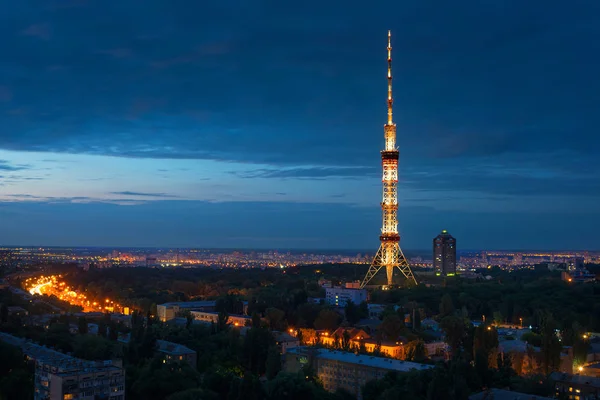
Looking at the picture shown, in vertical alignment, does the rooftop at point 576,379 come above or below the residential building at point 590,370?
above

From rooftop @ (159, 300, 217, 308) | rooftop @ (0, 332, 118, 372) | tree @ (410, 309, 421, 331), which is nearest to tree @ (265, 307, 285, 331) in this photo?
tree @ (410, 309, 421, 331)

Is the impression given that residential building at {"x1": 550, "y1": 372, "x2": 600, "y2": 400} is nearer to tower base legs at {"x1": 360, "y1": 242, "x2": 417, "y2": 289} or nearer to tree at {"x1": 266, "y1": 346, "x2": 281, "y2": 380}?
tree at {"x1": 266, "y1": 346, "x2": 281, "y2": 380}

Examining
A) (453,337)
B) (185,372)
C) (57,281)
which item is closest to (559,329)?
(453,337)

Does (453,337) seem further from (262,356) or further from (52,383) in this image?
(52,383)

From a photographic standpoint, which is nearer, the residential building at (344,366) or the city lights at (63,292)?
the residential building at (344,366)

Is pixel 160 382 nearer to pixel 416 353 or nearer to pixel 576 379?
pixel 416 353

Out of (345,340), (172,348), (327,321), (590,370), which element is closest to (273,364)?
(172,348)

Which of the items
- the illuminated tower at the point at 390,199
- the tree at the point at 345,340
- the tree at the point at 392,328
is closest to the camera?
the tree at the point at 345,340

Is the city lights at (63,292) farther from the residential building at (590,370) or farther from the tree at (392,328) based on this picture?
the residential building at (590,370)

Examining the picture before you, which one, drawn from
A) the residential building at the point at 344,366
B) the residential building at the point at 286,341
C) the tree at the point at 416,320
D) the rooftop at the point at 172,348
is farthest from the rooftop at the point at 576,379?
the tree at the point at 416,320
